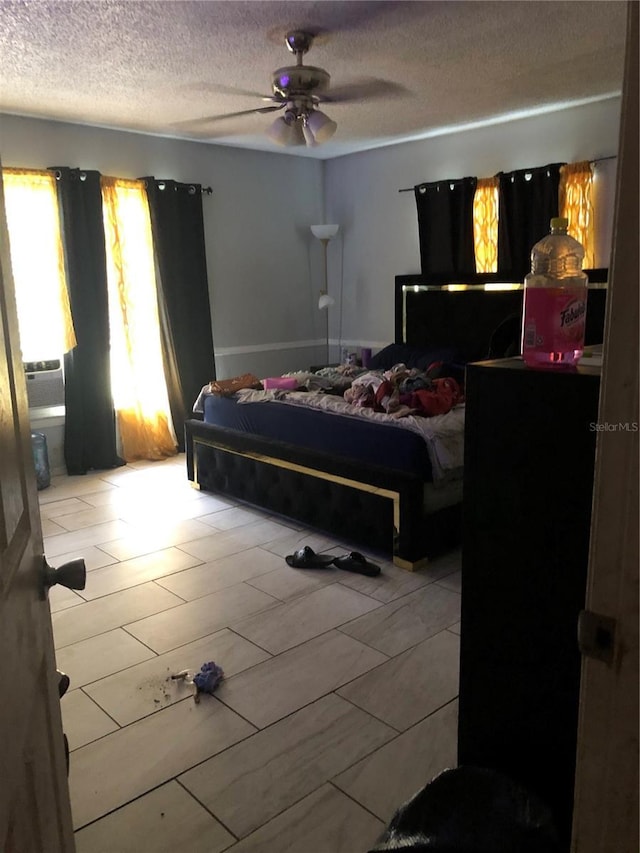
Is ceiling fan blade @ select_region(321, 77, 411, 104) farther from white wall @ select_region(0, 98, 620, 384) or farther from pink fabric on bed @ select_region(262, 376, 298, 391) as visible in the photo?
pink fabric on bed @ select_region(262, 376, 298, 391)

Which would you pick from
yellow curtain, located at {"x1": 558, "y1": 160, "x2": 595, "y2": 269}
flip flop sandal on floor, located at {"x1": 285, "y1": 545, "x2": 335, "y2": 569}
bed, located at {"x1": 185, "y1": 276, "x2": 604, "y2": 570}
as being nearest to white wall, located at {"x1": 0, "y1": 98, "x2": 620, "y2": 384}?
yellow curtain, located at {"x1": 558, "y1": 160, "x2": 595, "y2": 269}

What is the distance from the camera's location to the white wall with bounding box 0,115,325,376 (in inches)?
202

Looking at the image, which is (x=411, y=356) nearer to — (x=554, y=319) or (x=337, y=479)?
(x=337, y=479)

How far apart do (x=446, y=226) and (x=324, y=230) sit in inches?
45.4

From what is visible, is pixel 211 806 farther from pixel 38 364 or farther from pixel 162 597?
pixel 38 364

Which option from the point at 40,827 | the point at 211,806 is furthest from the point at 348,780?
the point at 40,827

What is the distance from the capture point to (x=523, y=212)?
4727 mm

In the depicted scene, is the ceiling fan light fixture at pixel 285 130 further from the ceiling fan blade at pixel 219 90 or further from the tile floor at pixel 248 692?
the tile floor at pixel 248 692

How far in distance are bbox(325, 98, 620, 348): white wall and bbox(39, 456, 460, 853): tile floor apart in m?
2.91

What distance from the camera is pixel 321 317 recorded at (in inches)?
255

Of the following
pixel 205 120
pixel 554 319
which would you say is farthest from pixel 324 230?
pixel 554 319

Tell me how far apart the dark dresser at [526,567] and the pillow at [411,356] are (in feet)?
11.2

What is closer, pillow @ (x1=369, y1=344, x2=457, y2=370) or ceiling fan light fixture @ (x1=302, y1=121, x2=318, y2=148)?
ceiling fan light fixture @ (x1=302, y1=121, x2=318, y2=148)

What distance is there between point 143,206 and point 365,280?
205 centimetres
